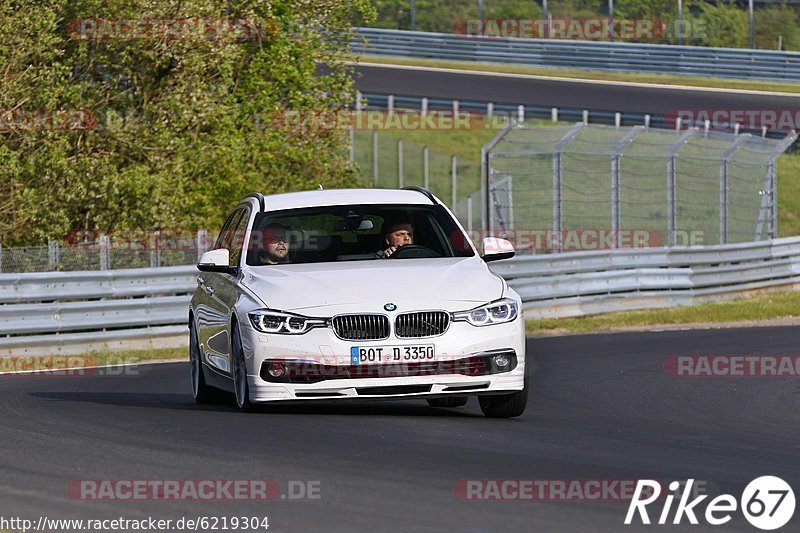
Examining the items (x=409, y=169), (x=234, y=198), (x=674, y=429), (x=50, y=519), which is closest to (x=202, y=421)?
(x=674, y=429)

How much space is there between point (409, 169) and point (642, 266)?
532 inches

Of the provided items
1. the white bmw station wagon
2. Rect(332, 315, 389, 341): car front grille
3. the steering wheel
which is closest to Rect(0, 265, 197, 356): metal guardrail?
the white bmw station wagon

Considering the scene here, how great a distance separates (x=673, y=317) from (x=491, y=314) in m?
14.4

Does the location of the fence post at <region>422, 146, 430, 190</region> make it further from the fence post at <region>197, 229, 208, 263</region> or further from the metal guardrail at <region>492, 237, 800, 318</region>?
the fence post at <region>197, 229, 208, 263</region>

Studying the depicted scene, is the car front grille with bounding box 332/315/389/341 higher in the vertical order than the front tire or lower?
higher

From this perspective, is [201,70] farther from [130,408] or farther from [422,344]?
[422,344]

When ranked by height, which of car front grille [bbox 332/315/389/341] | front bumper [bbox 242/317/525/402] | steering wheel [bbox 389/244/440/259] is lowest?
front bumper [bbox 242/317/525/402]

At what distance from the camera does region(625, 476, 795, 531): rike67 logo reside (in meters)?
6.95

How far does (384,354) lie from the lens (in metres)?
10.5

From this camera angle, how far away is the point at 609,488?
7734mm

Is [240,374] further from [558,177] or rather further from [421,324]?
[558,177]

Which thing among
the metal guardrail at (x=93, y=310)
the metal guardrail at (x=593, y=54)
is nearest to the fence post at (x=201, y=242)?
the metal guardrail at (x=93, y=310)

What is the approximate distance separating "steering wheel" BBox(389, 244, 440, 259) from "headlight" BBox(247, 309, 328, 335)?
130cm

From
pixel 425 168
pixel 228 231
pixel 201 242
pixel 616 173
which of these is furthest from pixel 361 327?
pixel 425 168
